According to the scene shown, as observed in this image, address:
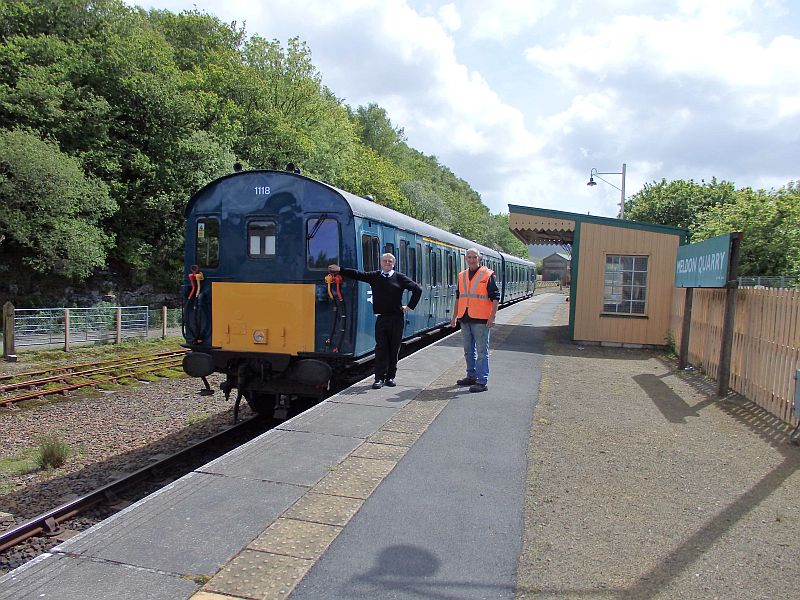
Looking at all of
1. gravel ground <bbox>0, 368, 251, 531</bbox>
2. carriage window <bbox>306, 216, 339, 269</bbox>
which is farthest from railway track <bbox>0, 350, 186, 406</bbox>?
carriage window <bbox>306, 216, 339, 269</bbox>

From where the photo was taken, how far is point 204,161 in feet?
90.7

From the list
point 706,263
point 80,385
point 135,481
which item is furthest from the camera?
point 80,385

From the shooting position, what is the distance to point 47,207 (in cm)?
2236

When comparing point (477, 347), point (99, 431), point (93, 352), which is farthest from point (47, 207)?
point (477, 347)

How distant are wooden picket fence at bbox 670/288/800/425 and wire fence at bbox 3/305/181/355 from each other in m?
16.5

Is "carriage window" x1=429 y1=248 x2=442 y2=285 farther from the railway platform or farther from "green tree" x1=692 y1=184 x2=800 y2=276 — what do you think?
"green tree" x1=692 y1=184 x2=800 y2=276

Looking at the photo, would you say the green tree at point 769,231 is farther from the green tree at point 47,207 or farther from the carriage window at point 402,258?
the green tree at point 47,207

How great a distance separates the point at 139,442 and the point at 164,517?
5.40 meters

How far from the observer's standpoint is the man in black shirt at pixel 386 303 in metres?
7.62

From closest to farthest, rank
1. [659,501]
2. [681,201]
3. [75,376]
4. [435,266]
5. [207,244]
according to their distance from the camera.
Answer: [659,501] → [207,244] → [75,376] → [435,266] → [681,201]

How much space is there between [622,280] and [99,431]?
1145 cm

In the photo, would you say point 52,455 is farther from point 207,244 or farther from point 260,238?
point 260,238

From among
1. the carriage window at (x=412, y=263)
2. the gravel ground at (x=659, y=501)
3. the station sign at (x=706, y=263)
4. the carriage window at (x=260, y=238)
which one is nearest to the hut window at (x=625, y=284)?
the station sign at (x=706, y=263)

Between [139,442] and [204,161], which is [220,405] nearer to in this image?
[139,442]
